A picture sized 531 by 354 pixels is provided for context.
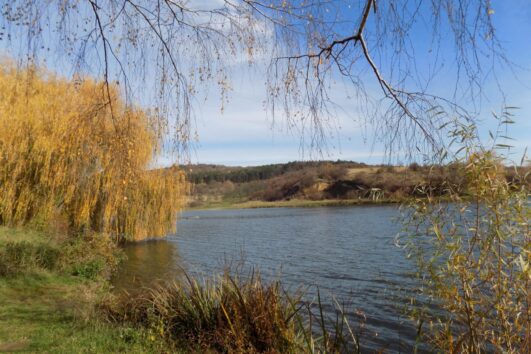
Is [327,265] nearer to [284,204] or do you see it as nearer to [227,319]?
[227,319]

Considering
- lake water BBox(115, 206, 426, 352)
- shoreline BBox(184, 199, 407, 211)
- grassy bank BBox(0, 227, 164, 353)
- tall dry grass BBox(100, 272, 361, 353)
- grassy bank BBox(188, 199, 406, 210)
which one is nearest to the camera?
tall dry grass BBox(100, 272, 361, 353)

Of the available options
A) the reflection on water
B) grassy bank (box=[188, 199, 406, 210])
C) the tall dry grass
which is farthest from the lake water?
grassy bank (box=[188, 199, 406, 210])

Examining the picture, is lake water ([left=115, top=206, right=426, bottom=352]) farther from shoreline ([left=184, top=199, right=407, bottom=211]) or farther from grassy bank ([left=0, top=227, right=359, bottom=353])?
shoreline ([left=184, top=199, right=407, bottom=211])

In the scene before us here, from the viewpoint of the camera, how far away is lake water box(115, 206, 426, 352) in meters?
9.67

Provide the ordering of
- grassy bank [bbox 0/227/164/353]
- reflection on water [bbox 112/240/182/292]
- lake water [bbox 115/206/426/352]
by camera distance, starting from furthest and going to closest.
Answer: reflection on water [bbox 112/240/182/292]
lake water [bbox 115/206/426/352]
grassy bank [bbox 0/227/164/353]

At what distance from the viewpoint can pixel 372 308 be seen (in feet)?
35.6

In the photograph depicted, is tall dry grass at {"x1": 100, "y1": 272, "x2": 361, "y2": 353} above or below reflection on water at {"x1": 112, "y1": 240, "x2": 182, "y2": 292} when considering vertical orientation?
above

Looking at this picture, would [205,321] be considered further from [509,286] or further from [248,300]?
[509,286]

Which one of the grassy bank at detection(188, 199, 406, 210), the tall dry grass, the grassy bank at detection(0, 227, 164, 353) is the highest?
the tall dry grass

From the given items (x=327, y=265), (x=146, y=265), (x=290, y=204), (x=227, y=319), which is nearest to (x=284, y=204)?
(x=290, y=204)

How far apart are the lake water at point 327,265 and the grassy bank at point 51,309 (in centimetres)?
179

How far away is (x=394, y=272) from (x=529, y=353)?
11360 mm

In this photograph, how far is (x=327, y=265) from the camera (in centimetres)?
1695

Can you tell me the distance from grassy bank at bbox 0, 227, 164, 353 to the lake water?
1.79m
